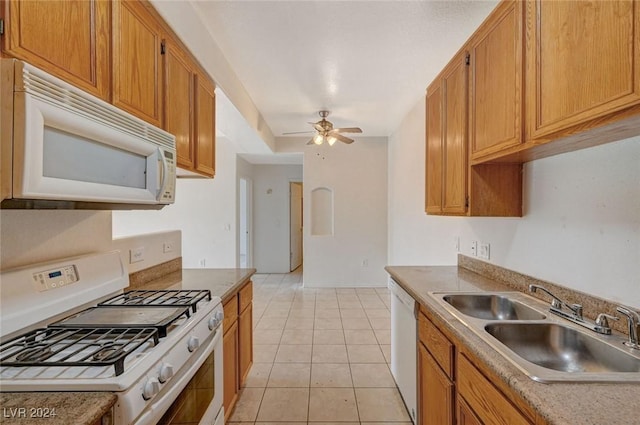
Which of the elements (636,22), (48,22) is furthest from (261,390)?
(636,22)

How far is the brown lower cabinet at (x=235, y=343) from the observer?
76.0 inches

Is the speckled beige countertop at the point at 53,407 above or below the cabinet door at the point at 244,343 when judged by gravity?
above

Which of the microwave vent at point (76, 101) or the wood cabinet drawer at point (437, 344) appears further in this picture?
the wood cabinet drawer at point (437, 344)

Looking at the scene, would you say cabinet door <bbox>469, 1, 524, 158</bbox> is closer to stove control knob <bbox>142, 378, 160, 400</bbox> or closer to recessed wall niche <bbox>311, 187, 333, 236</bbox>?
stove control knob <bbox>142, 378, 160, 400</bbox>

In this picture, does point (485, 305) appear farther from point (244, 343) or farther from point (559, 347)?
point (244, 343)

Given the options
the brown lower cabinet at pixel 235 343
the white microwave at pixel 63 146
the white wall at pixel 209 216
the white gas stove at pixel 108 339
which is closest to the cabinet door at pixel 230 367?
the brown lower cabinet at pixel 235 343

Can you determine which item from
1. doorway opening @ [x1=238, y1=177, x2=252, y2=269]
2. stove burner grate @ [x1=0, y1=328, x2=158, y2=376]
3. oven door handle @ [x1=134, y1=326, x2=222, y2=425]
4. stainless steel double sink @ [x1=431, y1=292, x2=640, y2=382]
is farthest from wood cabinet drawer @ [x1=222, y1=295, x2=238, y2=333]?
doorway opening @ [x1=238, y1=177, x2=252, y2=269]

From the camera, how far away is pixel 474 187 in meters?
1.88

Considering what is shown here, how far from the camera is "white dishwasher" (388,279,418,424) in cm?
191

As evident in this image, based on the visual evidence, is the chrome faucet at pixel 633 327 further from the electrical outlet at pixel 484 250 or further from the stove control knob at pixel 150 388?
the stove control knob at pixel 150 388

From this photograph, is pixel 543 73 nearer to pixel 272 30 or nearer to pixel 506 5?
pixel 506 5

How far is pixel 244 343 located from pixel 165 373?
142cm

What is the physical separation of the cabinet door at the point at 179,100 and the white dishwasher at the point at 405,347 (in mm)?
1701

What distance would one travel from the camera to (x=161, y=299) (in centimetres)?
158
